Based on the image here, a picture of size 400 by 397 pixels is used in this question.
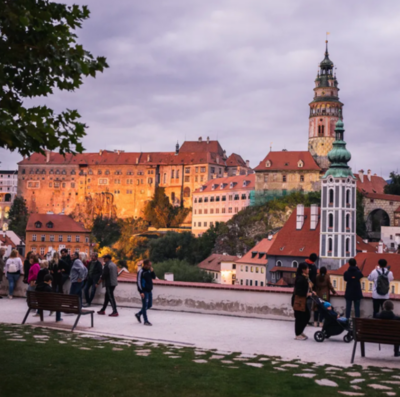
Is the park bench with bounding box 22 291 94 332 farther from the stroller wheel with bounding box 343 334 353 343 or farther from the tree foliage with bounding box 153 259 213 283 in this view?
the tree foliage with bounding box 153 259 213 283

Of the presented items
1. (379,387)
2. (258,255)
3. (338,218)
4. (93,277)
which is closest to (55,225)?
(258,255)

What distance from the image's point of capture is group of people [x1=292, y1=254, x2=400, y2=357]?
1137 cm

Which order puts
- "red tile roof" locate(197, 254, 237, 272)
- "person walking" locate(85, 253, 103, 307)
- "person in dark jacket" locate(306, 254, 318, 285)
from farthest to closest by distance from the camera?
1. "red tile roof" locate(197, 254, 237, 272)
2. "person walking" locate(85, 253, 103, 307)
3. "person in dark jacket" locate(306, 254, 318, 285)

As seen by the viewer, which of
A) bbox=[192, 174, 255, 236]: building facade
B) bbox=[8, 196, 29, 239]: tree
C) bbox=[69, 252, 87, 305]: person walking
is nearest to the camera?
bbox=[69, 252, 87, 305]: person walking

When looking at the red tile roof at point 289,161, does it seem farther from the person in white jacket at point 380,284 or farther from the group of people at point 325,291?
the person in white jacket at point 380,284

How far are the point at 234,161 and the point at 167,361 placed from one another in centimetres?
11688

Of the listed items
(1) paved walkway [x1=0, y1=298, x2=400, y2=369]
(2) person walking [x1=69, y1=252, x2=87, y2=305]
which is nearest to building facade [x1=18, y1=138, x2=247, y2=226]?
(2) person walking [x1=69, y1=252, x2=87, y2=305]

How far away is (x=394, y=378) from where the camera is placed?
8.27m

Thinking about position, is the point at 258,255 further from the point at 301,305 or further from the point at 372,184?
the point at 301,305

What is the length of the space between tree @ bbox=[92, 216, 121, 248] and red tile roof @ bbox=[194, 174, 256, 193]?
18.3m

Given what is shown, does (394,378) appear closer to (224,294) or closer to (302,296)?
(302,296)

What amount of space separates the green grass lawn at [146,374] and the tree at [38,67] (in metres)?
2.65

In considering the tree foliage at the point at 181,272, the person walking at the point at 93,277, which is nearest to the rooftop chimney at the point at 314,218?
the tree foliage at the point at 181,272

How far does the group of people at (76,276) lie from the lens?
1310 centimetres
